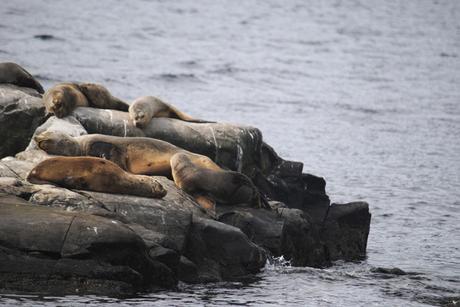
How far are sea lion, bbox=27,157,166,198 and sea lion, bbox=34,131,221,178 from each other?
1285mm

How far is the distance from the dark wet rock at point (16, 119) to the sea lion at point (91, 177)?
2.63 meters

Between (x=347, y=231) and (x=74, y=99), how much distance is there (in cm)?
479

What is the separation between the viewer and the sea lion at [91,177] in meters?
14.0

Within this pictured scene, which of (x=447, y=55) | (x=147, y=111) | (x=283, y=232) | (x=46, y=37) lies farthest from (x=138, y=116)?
(x=447, y=55)

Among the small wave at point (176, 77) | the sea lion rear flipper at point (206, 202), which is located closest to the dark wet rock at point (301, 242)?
the sea lion rear flipper at point (206, 202)

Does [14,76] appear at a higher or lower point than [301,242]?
higher

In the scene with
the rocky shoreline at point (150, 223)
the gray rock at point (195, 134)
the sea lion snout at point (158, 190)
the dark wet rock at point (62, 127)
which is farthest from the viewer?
the gray rock at point (195, 134)

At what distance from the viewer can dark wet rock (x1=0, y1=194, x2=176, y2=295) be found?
39.6ft

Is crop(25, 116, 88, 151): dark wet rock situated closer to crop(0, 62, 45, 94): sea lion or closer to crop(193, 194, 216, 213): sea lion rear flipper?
crop(0, 62, 45, 94): sea lion

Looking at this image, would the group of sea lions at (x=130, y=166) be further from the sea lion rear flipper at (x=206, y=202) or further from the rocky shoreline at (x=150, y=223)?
the rocky shoreline at (x=150, y=223)

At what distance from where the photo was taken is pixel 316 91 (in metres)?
39.0

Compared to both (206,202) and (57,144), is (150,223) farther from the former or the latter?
(57,144)

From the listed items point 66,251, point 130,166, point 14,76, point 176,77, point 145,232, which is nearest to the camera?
point 66,251

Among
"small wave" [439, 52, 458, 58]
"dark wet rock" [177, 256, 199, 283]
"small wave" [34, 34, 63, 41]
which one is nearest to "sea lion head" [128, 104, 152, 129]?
"dark wet rock" [177, 256, 199, 283]
